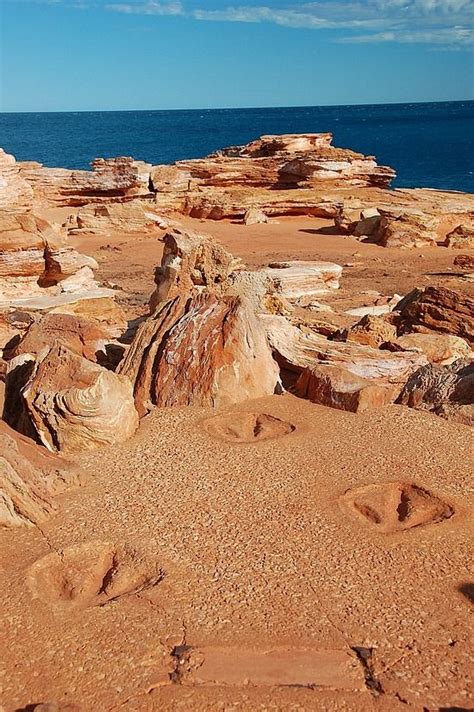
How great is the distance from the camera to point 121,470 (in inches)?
235

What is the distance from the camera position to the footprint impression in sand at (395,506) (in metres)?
5.27

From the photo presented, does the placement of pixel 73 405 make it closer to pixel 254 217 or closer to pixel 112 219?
pixel 112 219

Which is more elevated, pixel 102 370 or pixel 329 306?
pixel 102 370

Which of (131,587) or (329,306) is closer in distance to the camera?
(131,587)

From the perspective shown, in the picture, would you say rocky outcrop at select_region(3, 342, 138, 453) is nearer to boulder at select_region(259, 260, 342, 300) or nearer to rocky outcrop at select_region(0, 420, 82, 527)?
rocky outcrop at select_region(0, 420, 82, 527)

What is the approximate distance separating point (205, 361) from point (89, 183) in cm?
1923

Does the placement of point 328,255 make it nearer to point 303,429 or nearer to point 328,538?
point 303,429

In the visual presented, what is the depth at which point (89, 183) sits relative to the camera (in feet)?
81.9

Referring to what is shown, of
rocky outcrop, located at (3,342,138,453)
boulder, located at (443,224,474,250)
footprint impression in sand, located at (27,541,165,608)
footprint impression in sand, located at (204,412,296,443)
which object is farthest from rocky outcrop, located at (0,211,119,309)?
boulder, located at (443,224,474,250)

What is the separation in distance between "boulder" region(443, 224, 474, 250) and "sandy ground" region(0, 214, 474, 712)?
584 inches

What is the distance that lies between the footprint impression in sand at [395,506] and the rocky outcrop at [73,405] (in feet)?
6.75

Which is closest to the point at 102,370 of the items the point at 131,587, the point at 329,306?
the point at 131,587

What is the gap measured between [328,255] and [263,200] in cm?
705

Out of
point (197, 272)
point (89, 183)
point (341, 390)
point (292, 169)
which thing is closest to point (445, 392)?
point (341, 390)
